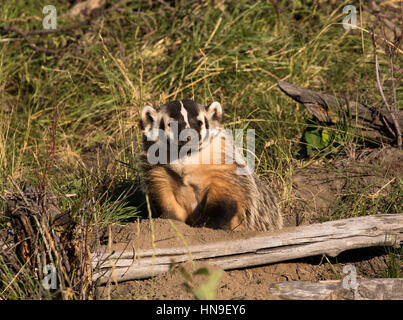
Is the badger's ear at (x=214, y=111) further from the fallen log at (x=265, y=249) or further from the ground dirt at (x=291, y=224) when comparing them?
the fallen log at (x=265, y=249)

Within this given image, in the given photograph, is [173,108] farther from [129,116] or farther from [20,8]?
[20,8]

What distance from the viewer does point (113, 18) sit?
20.0 feet

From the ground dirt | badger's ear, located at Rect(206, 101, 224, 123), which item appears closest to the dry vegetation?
the ground dirt

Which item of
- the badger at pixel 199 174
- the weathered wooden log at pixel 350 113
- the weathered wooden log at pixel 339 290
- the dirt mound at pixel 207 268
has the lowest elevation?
the weathered wooden log at pixel 339 290

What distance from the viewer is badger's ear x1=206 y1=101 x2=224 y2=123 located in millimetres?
3703

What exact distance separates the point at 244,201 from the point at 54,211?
50.8 inches

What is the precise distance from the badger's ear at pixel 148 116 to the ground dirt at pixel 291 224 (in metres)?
0.61

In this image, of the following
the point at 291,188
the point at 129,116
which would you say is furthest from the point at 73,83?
the point at 291,188

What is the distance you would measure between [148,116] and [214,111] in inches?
16.0

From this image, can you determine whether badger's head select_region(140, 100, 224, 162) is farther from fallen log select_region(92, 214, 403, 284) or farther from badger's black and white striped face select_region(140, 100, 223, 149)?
fallen log select_region(92, 214, 403, 284)

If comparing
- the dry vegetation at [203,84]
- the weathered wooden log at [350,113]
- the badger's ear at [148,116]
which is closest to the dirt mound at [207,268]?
the dry vegetation at [203,84]

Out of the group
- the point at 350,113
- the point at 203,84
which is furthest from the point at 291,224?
the point at 203,84

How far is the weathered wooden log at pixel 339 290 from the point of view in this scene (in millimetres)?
2781

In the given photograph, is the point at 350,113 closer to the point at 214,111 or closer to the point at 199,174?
the point at 214,111
